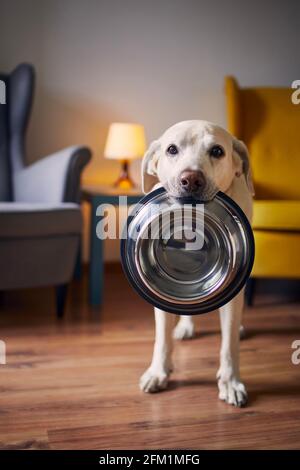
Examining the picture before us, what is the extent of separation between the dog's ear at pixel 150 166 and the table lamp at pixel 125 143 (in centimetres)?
127

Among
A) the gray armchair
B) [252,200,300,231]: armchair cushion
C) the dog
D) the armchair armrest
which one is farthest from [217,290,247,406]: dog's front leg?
the armchair armrest

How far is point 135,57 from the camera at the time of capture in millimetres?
3338

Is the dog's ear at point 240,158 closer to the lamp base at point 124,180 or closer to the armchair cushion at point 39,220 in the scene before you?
the armchair cushion at point 39,220

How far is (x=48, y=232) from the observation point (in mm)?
2340

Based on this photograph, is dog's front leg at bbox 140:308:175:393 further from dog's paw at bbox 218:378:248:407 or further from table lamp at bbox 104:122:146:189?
table lamp at bbox 104:122:146:189

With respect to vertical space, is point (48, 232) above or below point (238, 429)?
above

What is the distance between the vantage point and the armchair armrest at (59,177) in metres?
2.49

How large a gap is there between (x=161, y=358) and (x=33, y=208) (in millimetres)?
870

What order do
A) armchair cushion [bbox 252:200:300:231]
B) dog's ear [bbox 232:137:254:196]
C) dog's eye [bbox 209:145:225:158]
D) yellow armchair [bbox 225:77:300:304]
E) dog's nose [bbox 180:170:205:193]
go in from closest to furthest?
dog's nose [bbox 180:170:205:193], dog's eye [bbox 209:145:225:158], dog's ear [bbox 232:137:254:196], armchair cushion [bbox 252:200:300:231], yellow armchair [bbox 225:77:300:304]

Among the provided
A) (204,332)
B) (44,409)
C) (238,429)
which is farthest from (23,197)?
(238,429)

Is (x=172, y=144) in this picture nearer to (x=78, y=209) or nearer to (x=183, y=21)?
(x=78, y=209)

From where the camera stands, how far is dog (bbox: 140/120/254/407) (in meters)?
1.43

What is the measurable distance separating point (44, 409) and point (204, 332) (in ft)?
2.94

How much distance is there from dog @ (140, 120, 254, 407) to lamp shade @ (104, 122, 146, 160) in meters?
1.28
